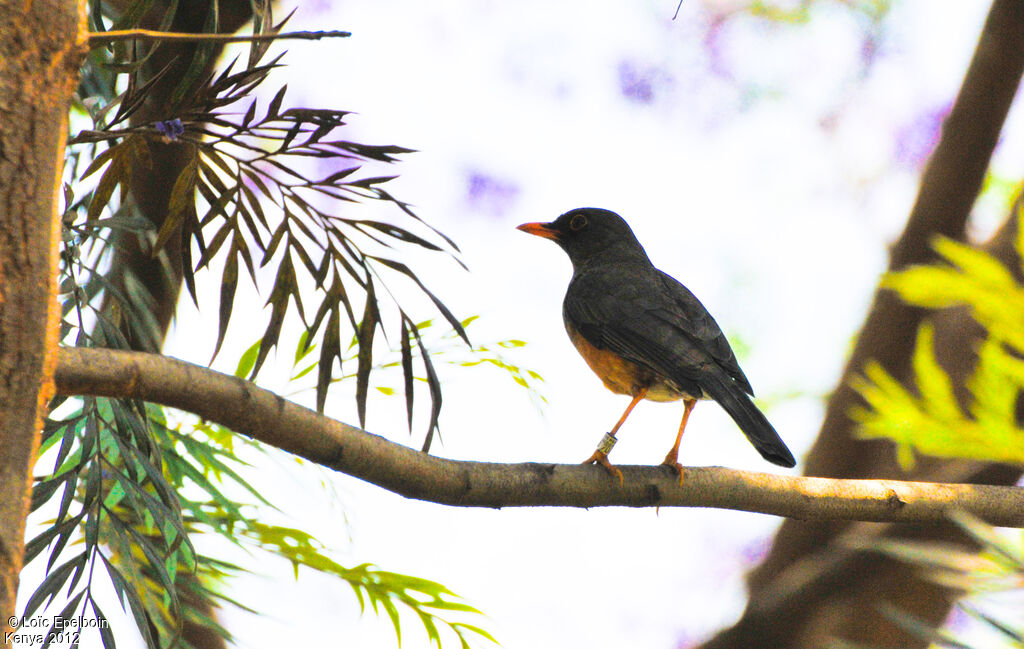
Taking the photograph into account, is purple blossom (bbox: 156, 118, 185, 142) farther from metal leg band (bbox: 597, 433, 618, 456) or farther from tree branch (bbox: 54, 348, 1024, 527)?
metal leg band (bbox: 597, 433, 618, 456)

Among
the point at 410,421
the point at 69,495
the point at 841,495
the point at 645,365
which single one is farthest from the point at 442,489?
the point at 645,365

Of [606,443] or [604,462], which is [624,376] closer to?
[606,443]

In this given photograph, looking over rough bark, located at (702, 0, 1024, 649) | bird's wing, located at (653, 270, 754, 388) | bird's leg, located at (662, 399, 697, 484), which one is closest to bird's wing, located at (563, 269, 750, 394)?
bird's wing, located at (653, 270, 754, 388)

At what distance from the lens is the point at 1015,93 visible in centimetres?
470

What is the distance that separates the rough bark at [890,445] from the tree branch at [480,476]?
2.02 meters

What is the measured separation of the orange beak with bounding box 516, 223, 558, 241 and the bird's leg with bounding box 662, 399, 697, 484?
1215 mm

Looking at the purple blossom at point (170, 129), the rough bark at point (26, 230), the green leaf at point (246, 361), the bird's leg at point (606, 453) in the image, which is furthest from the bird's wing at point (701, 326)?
the rough bark at point (26, 230)

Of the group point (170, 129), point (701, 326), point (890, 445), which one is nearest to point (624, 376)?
point (701, 326)

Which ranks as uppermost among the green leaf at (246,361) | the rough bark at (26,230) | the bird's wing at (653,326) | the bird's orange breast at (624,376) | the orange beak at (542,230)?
the orange beak at (542,230)

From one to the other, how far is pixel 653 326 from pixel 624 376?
194mm

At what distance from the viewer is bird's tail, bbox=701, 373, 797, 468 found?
2572mm

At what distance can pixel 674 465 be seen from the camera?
8.36ft

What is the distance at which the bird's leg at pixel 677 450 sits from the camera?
2.48 metres

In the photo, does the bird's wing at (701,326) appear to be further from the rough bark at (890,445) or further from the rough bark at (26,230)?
the rough bark at (26,230)
